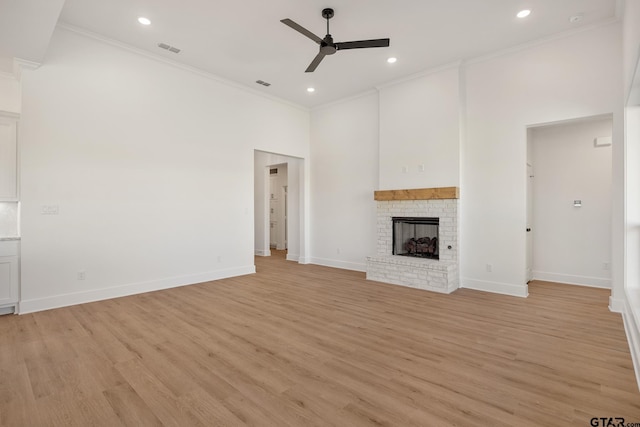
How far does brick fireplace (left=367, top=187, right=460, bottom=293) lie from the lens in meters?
4.94

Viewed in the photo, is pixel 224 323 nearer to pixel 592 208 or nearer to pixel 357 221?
pixel 357 221

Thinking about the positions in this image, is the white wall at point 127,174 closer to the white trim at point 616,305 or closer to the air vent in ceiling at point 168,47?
the air vent in ceiling at point 168,47

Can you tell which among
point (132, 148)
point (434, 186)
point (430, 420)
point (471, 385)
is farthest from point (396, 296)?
point (132, 148)

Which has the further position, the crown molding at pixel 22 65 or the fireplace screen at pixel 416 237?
the fireplace screen at pixel 416 237

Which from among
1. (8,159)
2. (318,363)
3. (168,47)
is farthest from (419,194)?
(8,159)

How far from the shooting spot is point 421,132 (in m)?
5.56

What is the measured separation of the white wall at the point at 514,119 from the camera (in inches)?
159

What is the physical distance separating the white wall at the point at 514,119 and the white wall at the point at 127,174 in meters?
4.03

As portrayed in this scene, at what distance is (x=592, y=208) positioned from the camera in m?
5.07

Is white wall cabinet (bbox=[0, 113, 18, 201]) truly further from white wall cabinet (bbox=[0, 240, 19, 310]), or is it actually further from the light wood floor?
the light wood floor

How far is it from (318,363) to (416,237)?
3789 millimetres

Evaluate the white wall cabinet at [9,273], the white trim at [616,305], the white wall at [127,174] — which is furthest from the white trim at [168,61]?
the white trim at [616,305]

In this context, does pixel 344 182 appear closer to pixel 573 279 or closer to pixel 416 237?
pixel 416 237

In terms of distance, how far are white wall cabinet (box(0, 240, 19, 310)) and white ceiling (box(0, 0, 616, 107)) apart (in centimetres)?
273
